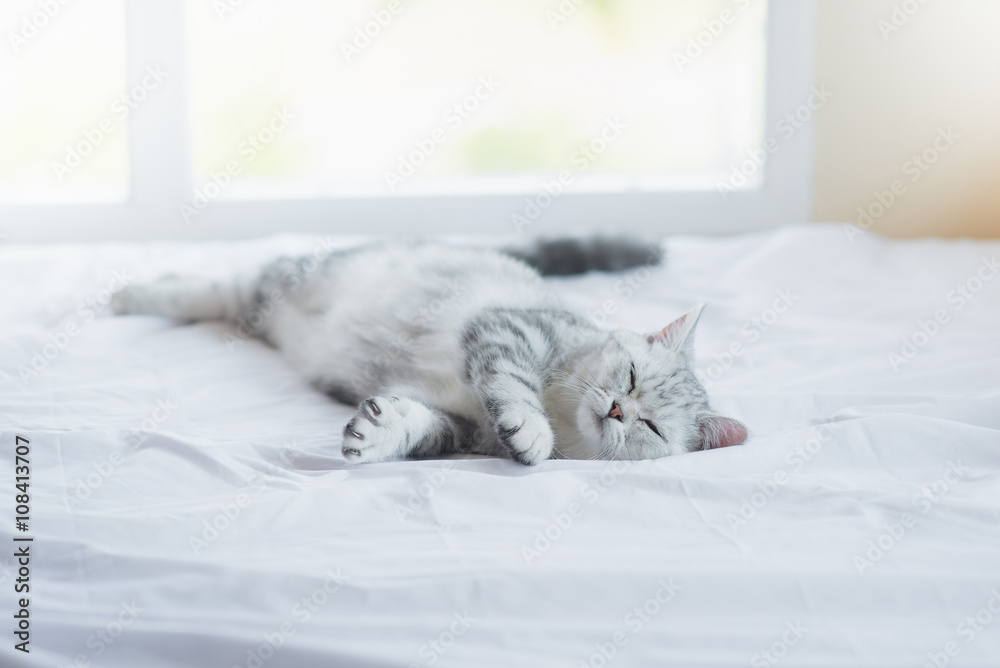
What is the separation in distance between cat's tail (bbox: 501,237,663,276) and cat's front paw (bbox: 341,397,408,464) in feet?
3.47

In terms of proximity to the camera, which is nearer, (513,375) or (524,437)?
(524,437)

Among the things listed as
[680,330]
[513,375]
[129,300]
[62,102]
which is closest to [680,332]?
[680,330]

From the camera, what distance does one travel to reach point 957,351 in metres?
1.58

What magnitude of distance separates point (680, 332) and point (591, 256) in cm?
82

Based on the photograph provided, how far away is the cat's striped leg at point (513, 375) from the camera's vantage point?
1.13m

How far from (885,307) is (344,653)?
1577mm

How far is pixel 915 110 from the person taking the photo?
2.85m

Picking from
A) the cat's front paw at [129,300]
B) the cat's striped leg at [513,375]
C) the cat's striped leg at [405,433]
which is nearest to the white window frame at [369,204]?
the cat's front paw at [129,300]

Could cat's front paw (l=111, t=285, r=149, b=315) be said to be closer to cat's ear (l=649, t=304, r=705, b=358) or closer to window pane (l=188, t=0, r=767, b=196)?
cat's ear (l=649, t=304, r=705, b=358)

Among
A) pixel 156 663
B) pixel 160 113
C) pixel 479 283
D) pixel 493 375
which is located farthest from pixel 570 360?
pixel 160 113

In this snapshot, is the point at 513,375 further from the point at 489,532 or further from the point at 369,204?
the point at 369,204

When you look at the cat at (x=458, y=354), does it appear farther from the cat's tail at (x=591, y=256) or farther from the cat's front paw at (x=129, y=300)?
the cat's tail at (x=591, y=256)

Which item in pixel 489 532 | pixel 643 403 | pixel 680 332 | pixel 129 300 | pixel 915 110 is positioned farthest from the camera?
pixel 915 110

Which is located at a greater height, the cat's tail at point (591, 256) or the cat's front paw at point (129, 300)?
the cat's tail at point (591, 256)
